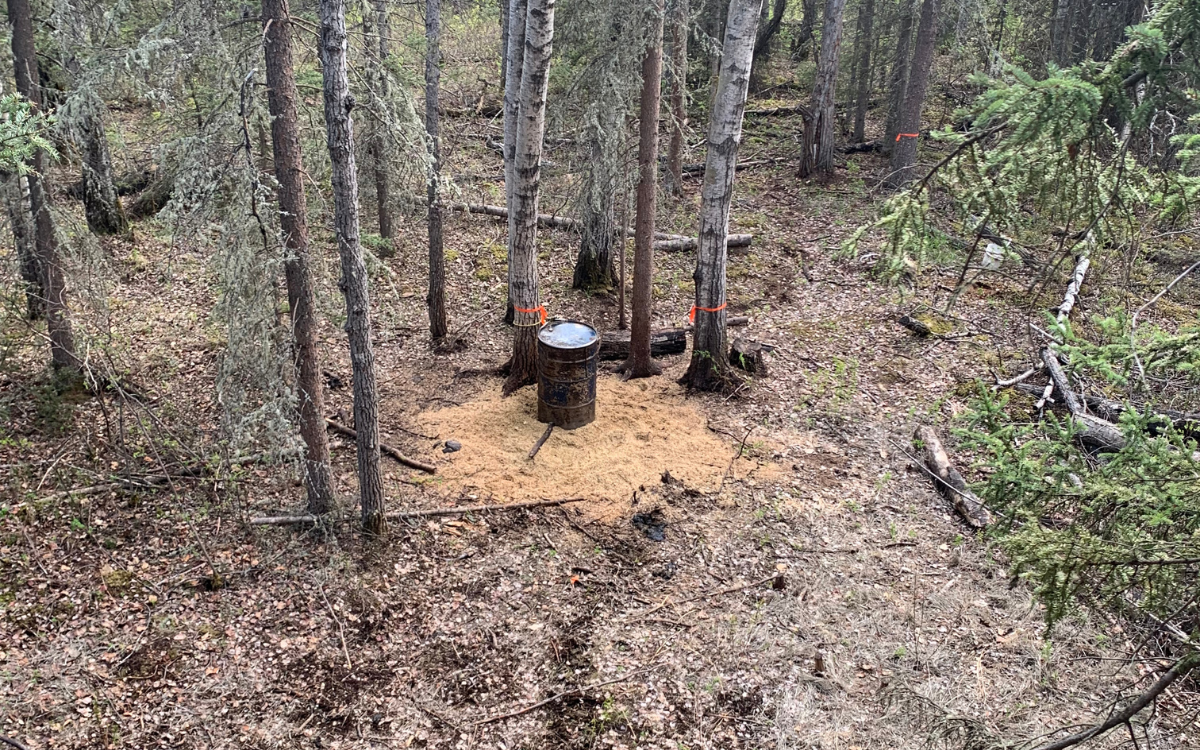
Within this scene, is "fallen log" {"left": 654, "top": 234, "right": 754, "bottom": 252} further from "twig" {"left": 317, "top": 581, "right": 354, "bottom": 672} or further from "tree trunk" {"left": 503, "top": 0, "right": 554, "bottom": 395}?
"twig" {"left": 317, "top": 581, "right": 354, "bottom": 672}

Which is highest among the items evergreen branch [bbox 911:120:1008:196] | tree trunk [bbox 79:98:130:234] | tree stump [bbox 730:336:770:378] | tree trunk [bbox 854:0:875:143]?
tree trunk [bbox 854:0:875:143]

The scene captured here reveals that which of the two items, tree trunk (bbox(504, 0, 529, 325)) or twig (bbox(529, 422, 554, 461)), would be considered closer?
twig (bbox(529, 422, 554, 461))

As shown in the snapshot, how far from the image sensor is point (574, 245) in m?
15.1

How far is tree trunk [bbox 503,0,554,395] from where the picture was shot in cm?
848

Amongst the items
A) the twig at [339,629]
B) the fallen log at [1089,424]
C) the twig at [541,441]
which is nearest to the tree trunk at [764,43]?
the fallen log at [1089,424]

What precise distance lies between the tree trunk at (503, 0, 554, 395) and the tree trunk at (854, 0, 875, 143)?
12.5 metres

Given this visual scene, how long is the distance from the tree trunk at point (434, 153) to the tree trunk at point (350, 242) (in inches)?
135

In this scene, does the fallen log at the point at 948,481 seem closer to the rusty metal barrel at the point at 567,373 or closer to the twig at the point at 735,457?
the twig at the point at 735,457

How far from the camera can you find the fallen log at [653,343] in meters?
11.0

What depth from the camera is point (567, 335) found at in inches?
349

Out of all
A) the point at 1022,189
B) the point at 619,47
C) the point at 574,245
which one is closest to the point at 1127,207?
the point at 1022,189

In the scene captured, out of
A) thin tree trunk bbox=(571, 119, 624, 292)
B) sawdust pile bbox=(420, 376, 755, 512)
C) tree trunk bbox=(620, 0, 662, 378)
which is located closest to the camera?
sawdust pile bbox=(420, 376, 755, 512)

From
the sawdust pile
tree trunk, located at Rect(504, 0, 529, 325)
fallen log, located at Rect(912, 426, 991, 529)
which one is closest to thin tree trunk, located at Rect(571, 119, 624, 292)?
tree trunk, located at Rect(504, 0, 529, 325)

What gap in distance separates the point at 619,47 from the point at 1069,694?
8.88m
